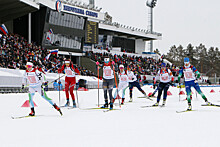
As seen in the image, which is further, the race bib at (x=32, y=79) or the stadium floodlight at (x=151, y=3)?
the stadium floodlight at (x=151, y=3)

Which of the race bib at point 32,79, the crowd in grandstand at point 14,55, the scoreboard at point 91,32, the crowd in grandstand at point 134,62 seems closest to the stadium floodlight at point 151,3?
the crowd in grandstand at point 134,62

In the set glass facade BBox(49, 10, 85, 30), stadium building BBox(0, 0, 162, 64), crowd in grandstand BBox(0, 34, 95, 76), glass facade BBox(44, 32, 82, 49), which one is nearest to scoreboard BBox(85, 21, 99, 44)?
stadium building BBox(0, 0, 162, 64)

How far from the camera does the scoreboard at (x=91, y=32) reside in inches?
2108

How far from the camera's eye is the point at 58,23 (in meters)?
48.0

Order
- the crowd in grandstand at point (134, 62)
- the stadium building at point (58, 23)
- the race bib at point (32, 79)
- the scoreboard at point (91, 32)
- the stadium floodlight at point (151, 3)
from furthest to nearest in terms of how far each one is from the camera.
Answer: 1. the stadium floodlight at point (151, 3)
2. the scoreboard at point (91, 32)
3. the crowd in grandstand at point (134, 62)
4. the stadium building at point (58, 23)
5. the race bib at point (32, 79)

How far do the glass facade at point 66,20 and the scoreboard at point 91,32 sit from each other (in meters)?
1.52

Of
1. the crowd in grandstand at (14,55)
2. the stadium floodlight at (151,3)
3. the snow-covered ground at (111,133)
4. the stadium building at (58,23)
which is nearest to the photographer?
the snow-covered ground at (111,133)

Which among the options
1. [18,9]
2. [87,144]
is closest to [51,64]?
[18,9]

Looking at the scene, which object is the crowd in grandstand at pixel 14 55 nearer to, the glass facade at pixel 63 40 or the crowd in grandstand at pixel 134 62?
the glass facade at pixel 63 40

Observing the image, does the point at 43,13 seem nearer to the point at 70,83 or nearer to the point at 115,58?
the point at 115,58

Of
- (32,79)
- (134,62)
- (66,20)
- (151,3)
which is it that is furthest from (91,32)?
(32,79)

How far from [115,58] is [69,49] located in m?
8.19

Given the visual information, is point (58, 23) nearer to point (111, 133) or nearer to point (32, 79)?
point (32, 79)

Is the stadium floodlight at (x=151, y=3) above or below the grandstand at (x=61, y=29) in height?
above
